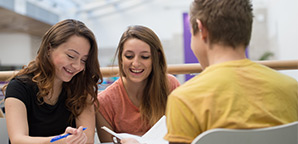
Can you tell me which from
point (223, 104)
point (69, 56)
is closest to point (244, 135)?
point (223, 104)

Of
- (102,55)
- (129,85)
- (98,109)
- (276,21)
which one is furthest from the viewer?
(102,55)

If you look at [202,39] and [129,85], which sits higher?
[202,39]

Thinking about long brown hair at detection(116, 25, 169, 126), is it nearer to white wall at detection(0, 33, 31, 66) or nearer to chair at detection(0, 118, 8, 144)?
chair at detection(0, 118, 8, 144)

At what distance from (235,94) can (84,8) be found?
10097 millimetres

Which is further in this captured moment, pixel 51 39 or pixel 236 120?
pixel 51 39

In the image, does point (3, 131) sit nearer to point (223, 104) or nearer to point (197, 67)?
point (223, 104)

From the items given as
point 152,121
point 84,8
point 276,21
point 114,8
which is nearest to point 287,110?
point 152,121

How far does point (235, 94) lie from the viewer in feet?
2.34

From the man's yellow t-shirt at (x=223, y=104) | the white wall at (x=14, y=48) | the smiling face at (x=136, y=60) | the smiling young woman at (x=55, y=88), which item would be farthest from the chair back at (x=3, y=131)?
the white wall at (x=14, y=48)

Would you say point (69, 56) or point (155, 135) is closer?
point (155, 135)

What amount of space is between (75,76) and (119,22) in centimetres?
994

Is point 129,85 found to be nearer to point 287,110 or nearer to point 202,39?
point 202,39

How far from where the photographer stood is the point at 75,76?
162 centimetres

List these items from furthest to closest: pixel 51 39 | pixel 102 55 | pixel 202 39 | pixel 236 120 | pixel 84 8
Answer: pixel 102 55
pixel 84 8
pixel 51 39
pixel 202 39
pixel 236 120
